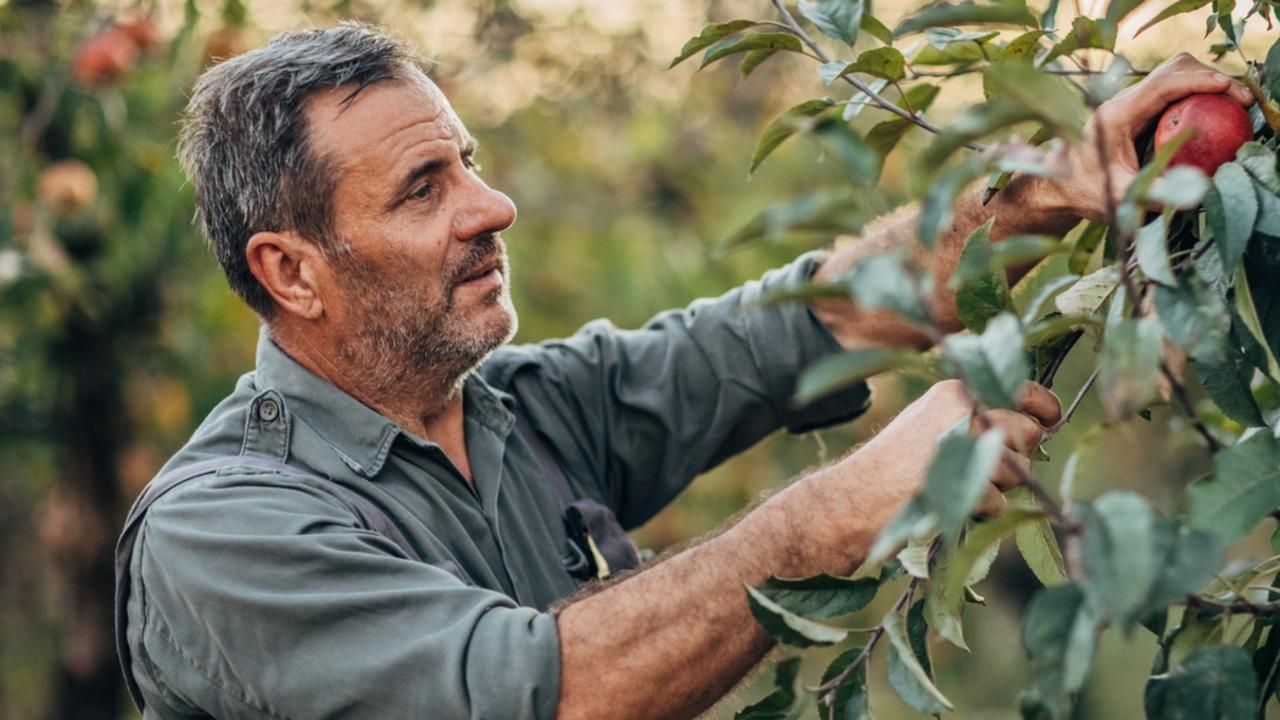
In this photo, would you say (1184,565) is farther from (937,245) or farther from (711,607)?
(937,245)

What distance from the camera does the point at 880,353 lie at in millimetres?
763

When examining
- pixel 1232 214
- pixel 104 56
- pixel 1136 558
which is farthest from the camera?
pixel 104 56

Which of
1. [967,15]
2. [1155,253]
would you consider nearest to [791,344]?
[967,15]

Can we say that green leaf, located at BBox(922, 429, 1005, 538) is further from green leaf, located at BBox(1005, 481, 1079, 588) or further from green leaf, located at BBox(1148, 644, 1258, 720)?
green leaf, located at BBox(1005, 481, 1079, 588)

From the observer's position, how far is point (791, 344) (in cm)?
190

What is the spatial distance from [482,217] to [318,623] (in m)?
0.60

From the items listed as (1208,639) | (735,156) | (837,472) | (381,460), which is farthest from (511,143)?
(1208,639)

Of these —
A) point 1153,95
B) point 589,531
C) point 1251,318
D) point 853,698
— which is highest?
point 1153,95

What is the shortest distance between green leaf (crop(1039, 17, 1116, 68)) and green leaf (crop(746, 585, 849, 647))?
510 millimetres

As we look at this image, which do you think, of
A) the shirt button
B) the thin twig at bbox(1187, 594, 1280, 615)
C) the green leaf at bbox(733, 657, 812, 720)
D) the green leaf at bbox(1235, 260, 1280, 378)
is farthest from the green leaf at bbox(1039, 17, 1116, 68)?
the shirt button

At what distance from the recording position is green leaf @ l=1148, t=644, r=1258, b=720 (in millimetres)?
869

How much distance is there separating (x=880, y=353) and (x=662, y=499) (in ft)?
4.29

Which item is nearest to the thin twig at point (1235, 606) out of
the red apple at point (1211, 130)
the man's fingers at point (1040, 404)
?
the man's fingers at point (1040, 404)

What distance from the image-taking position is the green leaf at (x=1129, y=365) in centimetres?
77
